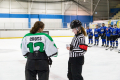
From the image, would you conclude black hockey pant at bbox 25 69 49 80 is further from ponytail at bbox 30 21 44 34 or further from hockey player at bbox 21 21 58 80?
ponytail at bbox 30 21 44 34

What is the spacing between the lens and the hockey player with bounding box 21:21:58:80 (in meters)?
2.11

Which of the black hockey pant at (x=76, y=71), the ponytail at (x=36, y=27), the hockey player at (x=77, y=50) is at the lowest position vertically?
the black hockey pant at (x=76, y=71)

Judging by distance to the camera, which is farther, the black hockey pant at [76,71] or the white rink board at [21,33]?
the white rink board at [21,33]

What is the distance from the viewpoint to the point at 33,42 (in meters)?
2.11

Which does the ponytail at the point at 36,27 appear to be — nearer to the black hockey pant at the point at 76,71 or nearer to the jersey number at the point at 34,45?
the jersey number at the point at 34,45

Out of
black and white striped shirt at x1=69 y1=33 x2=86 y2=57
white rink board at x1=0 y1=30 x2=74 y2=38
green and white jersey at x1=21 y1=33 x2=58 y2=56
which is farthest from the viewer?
white rink board at x1=0 y1=30 x2=74 y2=38

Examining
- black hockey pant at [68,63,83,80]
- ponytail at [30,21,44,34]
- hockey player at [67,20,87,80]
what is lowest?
black hockey pant at [68,63,83,80]

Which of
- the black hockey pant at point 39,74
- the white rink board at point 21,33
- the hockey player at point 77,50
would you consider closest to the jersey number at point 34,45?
the black hockey pant at point 39,74

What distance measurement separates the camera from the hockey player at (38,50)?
211 cm

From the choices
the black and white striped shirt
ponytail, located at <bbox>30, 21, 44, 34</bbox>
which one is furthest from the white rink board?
ponytail, located at <bbox>30, 21, 44, 34</bbox>

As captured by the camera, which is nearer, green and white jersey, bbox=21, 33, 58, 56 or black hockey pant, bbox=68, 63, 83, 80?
green and white jersey, bbox=21, 33, 58, 56

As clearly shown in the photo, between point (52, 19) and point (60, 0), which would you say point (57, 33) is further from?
point (60, 0)

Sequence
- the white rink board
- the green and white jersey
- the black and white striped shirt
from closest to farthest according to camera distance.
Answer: the green and white jersey
the black and white striped shirt
the white rink board

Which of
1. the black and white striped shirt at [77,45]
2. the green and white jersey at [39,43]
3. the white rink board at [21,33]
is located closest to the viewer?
the green and white jersey at [39,43]
